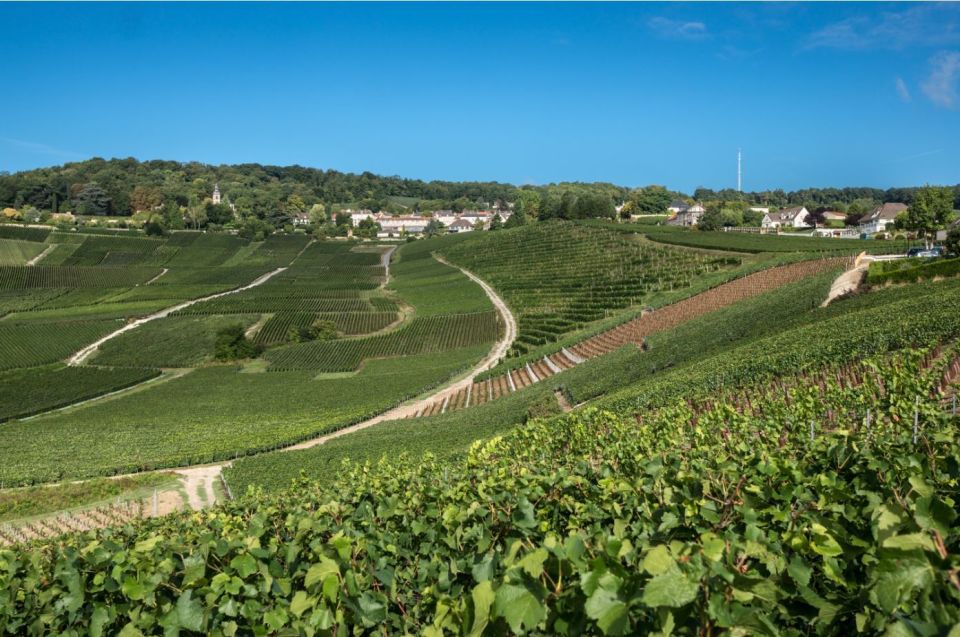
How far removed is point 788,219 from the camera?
517 ft

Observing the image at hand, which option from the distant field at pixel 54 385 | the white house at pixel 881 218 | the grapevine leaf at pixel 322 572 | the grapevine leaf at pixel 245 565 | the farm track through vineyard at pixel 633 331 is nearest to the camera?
the grapevine leaf at pixel 322 572

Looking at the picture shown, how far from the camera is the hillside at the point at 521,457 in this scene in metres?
3.56

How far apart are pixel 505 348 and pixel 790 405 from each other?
1691 inches

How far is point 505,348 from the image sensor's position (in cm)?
6059

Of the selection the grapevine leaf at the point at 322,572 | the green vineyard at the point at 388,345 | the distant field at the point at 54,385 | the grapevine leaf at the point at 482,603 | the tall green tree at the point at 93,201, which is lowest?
the distant field at the point at 54,385

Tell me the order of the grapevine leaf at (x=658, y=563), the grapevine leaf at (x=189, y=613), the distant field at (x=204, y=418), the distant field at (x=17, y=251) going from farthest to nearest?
the distant field at (x=17, y=251), the distant field at (x=204, y=418), the grapevine leaf at (x=189, y=613), the grapevine leaf at (x=658, y=563)

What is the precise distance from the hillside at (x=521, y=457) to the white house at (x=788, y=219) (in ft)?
266

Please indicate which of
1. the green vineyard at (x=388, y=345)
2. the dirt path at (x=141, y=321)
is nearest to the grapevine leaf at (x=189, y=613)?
the green vineyard at (x=388, y=345)

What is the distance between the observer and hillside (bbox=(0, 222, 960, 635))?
356cm

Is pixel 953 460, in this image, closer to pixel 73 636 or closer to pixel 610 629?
pixel 610 629

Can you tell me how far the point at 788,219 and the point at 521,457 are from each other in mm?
162332

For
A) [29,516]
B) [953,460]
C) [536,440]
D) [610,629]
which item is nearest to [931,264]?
[536,440]

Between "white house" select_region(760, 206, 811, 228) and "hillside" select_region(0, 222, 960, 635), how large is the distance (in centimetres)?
8102

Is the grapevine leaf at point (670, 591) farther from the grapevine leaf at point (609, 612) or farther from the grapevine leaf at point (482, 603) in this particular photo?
the grapevine leaf at point (482, 603)
